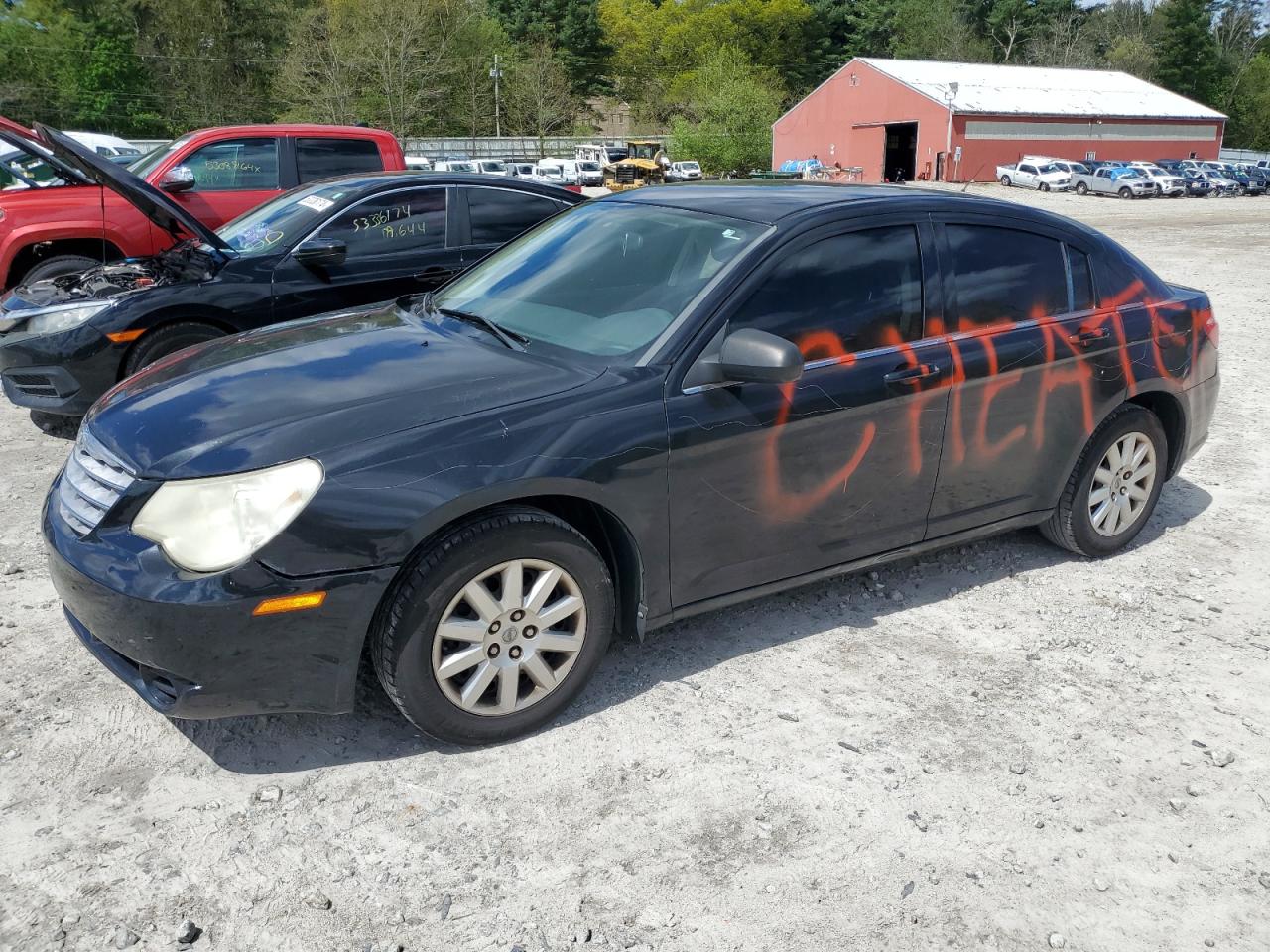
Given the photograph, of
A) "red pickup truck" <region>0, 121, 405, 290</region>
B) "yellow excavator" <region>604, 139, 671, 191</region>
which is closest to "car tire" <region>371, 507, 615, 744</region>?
"red pickup truck" <region>0, 121, 405, 290</region>

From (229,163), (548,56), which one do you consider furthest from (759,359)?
(548,56)

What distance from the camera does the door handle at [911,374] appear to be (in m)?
3.83

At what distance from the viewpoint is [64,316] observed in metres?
5.94

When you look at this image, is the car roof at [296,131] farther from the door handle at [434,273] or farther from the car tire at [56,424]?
the car tire at [56,424]

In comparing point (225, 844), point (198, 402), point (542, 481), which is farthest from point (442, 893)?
point (198, 402)

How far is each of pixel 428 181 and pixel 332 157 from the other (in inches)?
118

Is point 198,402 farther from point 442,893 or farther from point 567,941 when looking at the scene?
point 567,941

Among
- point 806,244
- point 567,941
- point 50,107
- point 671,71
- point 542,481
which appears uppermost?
point 671,71

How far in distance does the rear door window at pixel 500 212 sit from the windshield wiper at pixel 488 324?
278 cm

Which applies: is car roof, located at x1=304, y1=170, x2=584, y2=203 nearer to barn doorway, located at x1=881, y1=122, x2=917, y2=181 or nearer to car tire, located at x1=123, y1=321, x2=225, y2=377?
car tire, located at x1=123, y1=321, x2=225, y2=377

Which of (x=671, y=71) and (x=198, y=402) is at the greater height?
(x=671, y=71)

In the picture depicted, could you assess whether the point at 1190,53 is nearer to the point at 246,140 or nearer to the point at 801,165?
the point at 801,165

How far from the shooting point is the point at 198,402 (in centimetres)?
324

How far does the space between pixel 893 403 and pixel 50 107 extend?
71.2 metres
